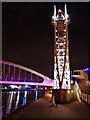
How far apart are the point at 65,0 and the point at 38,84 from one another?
40.0 m

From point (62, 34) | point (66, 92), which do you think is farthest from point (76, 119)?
point (62, 34)

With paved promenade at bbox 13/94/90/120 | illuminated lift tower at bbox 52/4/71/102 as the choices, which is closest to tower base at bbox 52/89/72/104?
paved promenade at bbox 13/94/90/120

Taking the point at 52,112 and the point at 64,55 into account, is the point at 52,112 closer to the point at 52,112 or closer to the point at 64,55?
the point at 52,112

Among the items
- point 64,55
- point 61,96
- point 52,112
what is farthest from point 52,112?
point 64,55

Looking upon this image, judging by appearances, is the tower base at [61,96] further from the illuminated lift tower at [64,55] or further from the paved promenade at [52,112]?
the illuminated lift tower at [64,55]

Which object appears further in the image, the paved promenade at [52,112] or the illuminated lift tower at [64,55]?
the illuminated lift tower at [64,55]

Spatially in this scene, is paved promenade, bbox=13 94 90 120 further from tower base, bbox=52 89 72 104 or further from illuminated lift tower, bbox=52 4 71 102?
illuminated lift tower, bbox=52 4 71 102

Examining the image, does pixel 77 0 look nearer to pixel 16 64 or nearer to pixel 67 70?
pixel 67 70

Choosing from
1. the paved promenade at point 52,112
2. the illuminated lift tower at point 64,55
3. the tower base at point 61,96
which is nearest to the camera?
the paved promenade at point 52,112

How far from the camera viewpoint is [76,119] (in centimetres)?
536

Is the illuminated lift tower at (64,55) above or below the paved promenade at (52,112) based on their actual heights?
above

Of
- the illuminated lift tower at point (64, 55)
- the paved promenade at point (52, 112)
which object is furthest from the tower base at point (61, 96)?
the illuminated lift tower at point (64, 55)

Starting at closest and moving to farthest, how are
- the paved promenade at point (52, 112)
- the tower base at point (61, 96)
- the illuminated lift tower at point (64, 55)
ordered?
the paved promenade at point (52, 112) < the tower base at point (61, 96) < the illuminated lift tower at point (64, 55)

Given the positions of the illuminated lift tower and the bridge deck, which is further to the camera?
the illuminated lift tower
